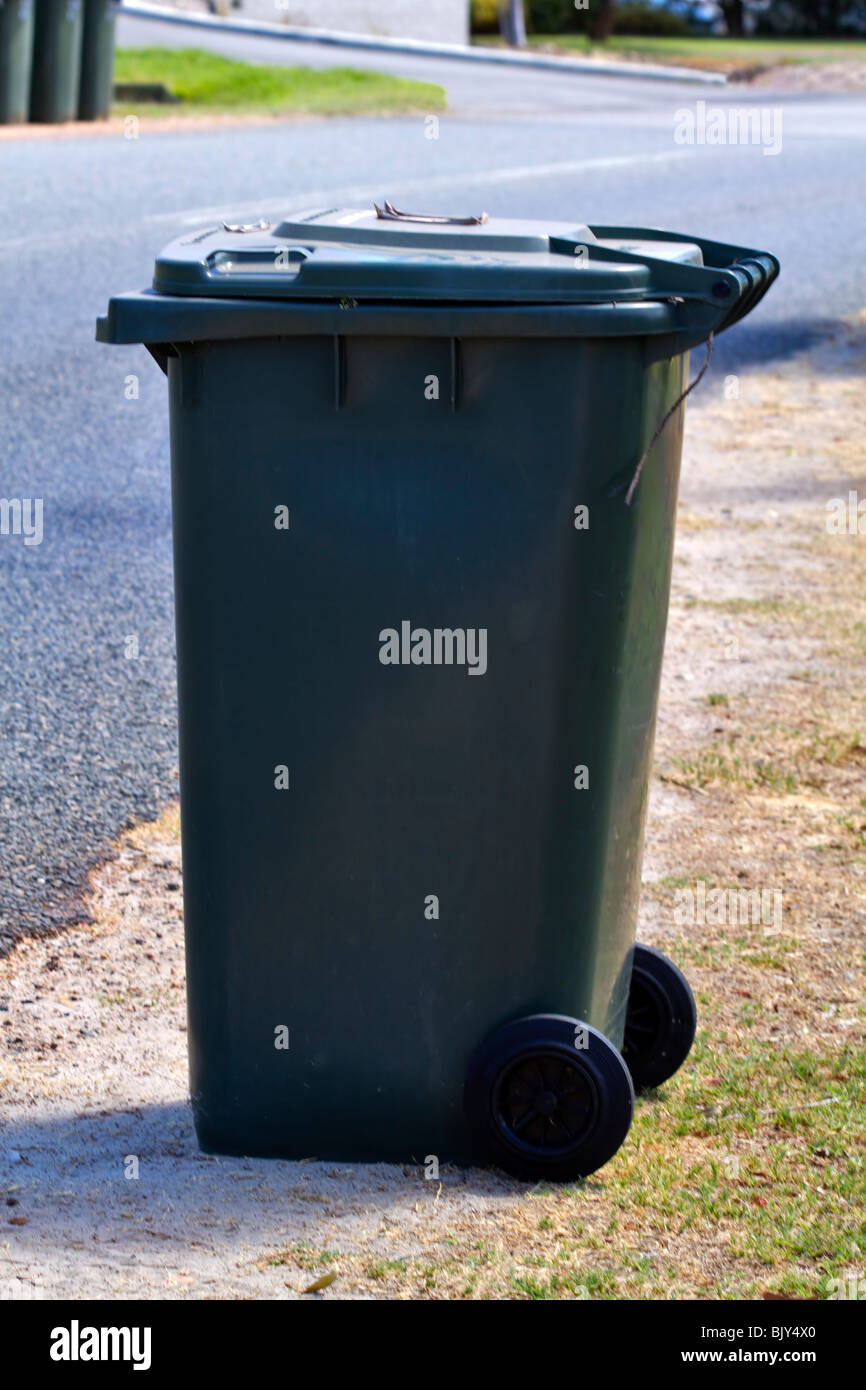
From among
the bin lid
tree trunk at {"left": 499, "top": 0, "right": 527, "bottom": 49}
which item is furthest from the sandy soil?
tree trunk at {"left": 499, "top": 0, "right": 527, "bottom": 49}

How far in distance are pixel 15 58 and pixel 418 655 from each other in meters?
17.0

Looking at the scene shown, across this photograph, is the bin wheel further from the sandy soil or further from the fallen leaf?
the fallen leaf

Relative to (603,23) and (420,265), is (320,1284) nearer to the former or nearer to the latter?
(420,265)

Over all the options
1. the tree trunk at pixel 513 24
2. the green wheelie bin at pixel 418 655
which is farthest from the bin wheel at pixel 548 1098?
the tree trunk at pixel 513 24

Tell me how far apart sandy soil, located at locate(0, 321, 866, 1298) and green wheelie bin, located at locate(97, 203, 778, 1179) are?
140 millimetres

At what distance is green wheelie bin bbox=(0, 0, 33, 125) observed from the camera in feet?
56.4

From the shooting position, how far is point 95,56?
18.9 metres

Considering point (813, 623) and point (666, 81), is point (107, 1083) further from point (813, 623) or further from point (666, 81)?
point (666, 81)

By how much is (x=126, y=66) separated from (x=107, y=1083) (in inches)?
978

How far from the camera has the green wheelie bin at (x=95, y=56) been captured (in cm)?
1888

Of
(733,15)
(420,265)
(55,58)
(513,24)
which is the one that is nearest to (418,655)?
(420,265)

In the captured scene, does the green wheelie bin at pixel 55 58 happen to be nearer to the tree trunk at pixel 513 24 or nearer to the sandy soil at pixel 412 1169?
the sandy soil at pixel 412 1169

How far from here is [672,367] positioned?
2.70 m

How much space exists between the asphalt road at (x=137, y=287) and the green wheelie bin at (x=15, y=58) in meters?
→ 1.12
